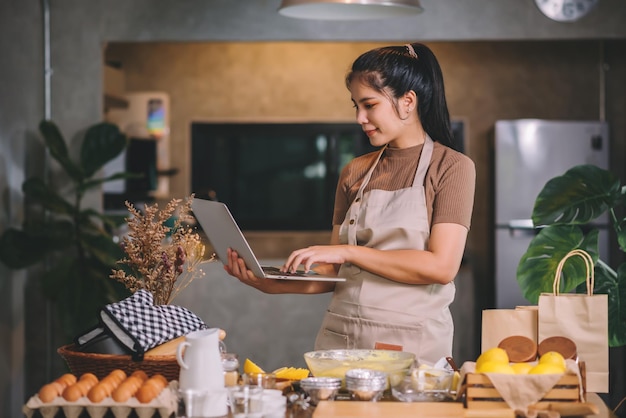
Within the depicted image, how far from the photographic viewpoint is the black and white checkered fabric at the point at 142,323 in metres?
2.12

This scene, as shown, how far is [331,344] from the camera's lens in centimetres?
259

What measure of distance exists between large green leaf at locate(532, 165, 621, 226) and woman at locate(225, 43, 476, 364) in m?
1.41

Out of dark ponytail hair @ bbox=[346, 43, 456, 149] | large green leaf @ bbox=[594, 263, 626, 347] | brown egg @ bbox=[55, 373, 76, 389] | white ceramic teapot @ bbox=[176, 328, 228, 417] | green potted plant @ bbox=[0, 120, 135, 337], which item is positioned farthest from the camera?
green potted plant @ bbox=[0, 120, 135, 337]

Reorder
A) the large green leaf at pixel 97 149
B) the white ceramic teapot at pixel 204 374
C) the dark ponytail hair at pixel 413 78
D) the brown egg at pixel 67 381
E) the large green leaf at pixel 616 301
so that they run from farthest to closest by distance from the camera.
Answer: the large green leaf at pixel 97 149
the large green leaf at pixel 616 301
the dark ponytail hair at pixel 413 78
the brown egg at pixel 67 381
the white ceramic teapot at pixel 204 374

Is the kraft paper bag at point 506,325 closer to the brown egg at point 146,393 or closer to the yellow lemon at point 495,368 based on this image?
the yellow lemon at point 495,368

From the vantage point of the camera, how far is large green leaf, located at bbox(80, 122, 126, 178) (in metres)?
5.06

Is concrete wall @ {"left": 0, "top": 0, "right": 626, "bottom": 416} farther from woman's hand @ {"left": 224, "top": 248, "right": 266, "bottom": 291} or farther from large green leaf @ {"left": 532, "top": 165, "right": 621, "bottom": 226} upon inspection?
woman's hand @ {"left": 224, "top": 248, "right": 266, "bottom": 291}

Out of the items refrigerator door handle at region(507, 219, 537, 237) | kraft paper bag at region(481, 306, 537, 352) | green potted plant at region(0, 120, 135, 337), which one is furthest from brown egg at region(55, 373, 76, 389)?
refrigerator door handle at region(507, 219, 537, 237)

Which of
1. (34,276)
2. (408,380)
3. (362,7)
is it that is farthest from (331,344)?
(34,276)

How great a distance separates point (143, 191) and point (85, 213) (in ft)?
5.39

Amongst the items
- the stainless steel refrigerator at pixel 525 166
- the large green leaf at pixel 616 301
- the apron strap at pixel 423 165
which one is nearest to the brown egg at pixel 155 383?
the apron strap at pixel 423 165

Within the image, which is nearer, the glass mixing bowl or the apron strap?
the glass mixing bowl

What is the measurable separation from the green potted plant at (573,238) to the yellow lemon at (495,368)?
71.3 inches

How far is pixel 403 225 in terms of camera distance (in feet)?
8.13
